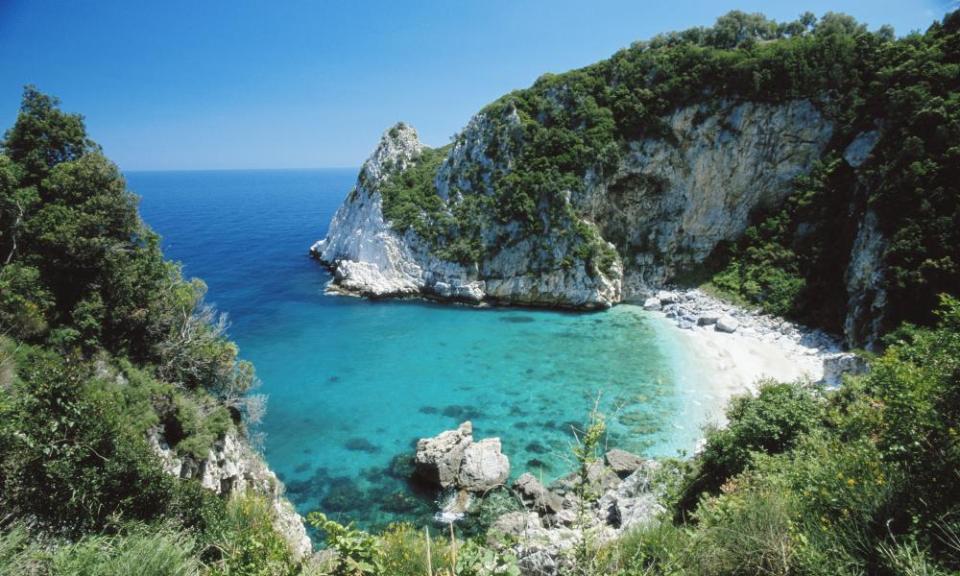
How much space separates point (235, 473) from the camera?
45.0 feet

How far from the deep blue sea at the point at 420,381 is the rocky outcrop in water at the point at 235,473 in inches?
76.7

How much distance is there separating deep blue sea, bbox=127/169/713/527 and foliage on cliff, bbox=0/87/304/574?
191 inches

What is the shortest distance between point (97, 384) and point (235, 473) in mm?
5110

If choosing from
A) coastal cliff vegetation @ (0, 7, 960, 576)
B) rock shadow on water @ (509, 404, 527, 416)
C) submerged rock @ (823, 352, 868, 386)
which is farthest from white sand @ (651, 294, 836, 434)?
rock shadow on water @ (509, 404, 527, 416)

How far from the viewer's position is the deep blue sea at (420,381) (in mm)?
18438

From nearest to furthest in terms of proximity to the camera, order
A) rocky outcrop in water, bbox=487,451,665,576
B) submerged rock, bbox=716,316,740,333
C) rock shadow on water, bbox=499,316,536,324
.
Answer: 1. rocky outcrop in water, bbox=487,451,665,576
2. submerged rock, bbox=716,316,740,333
3. rock shadow on water, bbox=499,316,536,324

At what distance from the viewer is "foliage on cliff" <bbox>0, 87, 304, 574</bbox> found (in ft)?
23.5

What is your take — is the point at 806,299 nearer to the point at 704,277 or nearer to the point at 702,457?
the point at 704,277

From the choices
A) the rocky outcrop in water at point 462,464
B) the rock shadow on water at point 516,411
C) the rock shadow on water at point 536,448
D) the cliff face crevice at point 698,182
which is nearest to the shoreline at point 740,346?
the cliff face crevice at point 698,182

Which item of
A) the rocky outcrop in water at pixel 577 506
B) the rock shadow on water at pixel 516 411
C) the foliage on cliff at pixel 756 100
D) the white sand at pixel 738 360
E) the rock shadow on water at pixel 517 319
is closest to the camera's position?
the rocky outcrop in water at pixel 577 506

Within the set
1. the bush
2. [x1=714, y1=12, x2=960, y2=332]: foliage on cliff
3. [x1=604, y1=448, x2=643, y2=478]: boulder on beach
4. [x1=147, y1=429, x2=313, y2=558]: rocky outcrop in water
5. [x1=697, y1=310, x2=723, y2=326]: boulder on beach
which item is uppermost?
[x1=714, y1=12, x2=960, y2=332]: foliage on cliff

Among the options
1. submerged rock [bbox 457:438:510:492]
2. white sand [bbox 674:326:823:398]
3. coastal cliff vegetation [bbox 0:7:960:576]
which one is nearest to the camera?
coastal cliff vegetation [bbox 0:7:960:576]

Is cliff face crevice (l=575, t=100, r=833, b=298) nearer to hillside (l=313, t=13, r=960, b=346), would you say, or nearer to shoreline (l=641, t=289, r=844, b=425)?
hillside (l=313, t=13, r=960, b=346)

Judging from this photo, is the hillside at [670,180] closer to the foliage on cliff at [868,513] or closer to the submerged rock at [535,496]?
the submerged rock at [535,496]
